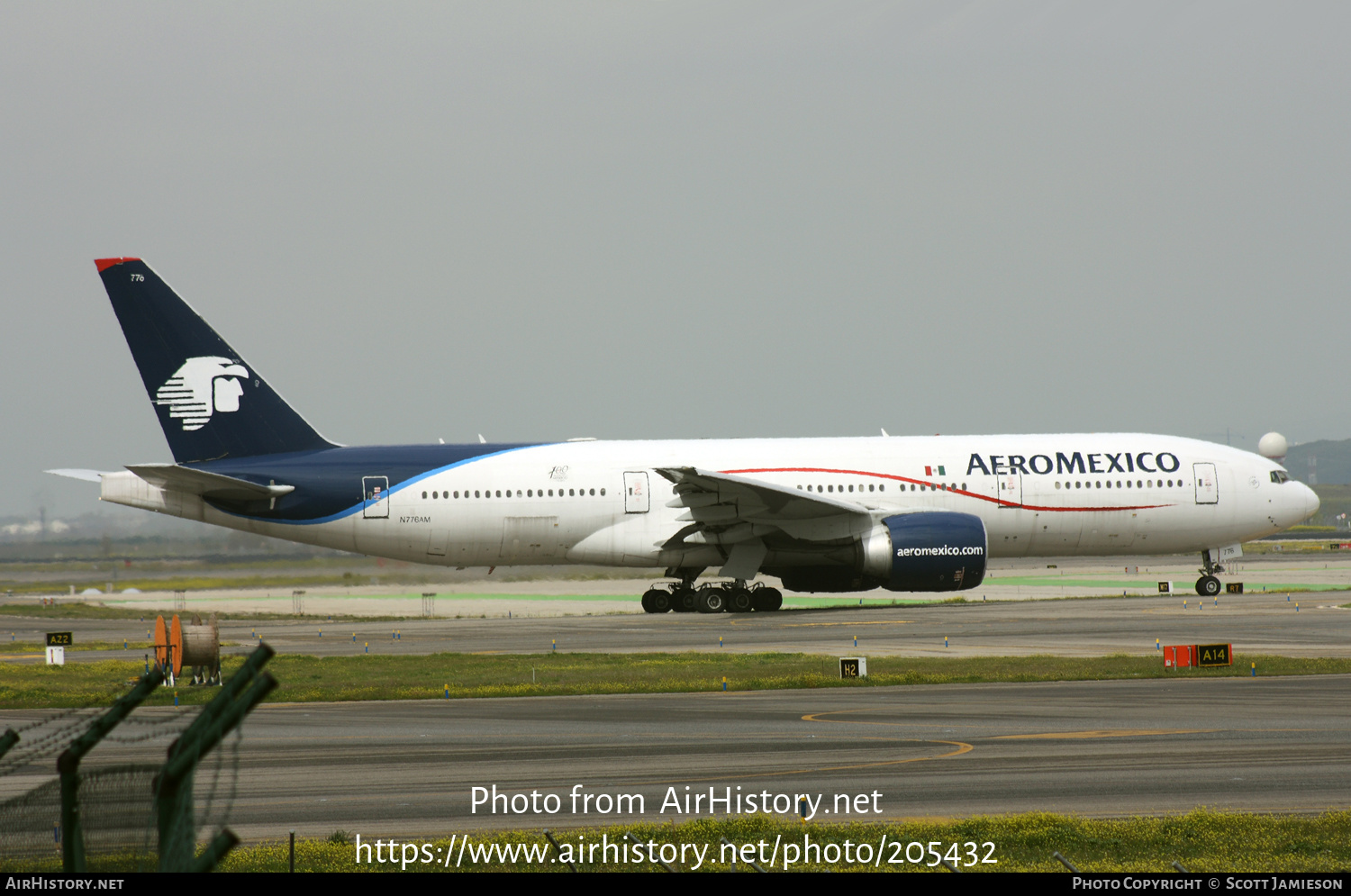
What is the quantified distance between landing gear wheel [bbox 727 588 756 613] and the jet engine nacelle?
371 centimetres

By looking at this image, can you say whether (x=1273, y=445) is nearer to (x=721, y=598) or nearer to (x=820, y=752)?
(x=721, y=598)

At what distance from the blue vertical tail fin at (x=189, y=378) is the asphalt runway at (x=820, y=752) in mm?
15459

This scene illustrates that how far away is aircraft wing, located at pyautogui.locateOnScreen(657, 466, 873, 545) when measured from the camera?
110 ft

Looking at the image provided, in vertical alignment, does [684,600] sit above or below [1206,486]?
below

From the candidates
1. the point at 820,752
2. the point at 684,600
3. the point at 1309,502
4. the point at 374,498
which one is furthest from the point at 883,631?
the point at 1309,502

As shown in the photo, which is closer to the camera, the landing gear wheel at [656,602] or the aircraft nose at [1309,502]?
the landing gear wheel at [656,602]

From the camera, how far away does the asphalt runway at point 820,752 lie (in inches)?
459

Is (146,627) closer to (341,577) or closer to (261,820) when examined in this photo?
(341,577)

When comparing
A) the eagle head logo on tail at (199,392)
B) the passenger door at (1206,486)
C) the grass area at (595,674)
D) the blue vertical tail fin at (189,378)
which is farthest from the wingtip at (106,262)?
the passenger door at (1206,486)

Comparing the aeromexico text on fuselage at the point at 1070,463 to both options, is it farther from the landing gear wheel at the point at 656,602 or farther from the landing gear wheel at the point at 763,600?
the landing gear wheel at the point at 656,602

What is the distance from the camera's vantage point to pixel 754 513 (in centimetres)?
3409

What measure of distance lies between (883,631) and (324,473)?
1576cm

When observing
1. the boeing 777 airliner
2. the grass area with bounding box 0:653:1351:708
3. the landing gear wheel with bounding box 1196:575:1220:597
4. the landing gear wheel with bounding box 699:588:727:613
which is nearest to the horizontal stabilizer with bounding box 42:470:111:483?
the boeing 777 airliner

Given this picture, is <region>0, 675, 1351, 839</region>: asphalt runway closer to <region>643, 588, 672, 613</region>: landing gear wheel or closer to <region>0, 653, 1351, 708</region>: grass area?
<region>0, 653, 1351, 708</region>: grass area
